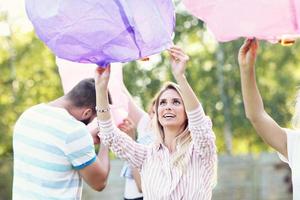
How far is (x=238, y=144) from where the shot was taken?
18.5m

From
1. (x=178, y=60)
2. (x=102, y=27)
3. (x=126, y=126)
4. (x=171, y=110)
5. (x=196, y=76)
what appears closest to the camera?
(x=102, y=27)

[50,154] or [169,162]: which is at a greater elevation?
[50,154]

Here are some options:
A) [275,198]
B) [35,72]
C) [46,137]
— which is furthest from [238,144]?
[46,137]

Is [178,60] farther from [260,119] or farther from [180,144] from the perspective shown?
[260,119]

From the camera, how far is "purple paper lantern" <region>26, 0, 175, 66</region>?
12.7ft

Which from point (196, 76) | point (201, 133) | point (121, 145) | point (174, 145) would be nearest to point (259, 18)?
point (201, 133)

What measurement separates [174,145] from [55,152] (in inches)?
25.7

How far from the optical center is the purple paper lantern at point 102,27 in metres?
3.86

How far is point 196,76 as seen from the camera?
1716 cm

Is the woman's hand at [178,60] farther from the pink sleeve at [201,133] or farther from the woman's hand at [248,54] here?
the woman's hand at [248,54]

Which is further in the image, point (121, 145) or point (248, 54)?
A: point (121, 145)

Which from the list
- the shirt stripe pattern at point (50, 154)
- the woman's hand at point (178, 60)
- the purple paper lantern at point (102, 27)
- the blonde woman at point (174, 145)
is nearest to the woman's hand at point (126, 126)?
the blonde woman at point (174, 145)

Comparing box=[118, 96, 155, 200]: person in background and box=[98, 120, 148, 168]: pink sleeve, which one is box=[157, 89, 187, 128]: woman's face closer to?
box=[98, 120, 148, 168]: pink sleeve

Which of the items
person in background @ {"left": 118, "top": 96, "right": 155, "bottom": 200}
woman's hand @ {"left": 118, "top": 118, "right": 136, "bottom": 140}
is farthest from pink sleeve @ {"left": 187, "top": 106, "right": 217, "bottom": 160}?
person in background @ {"left": 118, "top": 96, "right": 155, "bottom": 200}
